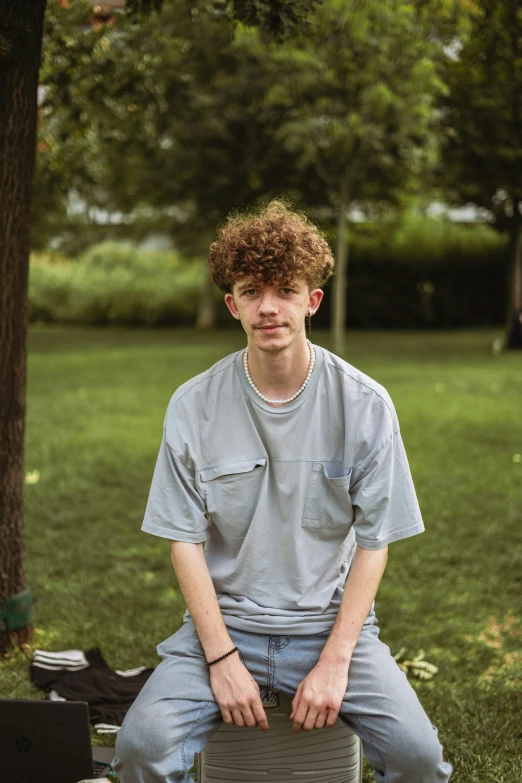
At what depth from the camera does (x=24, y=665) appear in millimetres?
3900

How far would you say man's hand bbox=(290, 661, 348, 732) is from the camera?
2.35 m

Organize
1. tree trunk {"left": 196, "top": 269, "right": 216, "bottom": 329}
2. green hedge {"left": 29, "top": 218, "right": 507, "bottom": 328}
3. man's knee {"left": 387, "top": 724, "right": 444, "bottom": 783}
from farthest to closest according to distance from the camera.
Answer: tree trunk {"left": 196, "top": 269, "right": 216, "bottom": 329} < green hedge {"left": 29, "top": 218, "right": 507, "bottom": 328} < man's knee {"left": 387, "top": 724, "right": 444, "bottom": 783}

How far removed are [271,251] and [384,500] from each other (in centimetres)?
72

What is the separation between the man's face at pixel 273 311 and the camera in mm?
2535

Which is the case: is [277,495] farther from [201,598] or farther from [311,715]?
[311,715]

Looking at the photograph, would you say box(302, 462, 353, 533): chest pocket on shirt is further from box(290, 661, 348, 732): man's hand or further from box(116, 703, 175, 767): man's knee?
box(116, 703, 175, 767): man's knee

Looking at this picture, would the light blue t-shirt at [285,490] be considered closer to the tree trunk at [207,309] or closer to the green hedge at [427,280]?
the green hedge at [427,280]

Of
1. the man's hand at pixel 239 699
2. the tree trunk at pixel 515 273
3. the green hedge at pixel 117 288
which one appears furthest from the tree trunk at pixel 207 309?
the man's hand at pixel 239 699

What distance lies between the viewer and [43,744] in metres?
2.70

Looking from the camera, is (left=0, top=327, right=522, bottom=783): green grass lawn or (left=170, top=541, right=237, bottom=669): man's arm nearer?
(left=170, top=541, right=237, bottom=669): man's arm

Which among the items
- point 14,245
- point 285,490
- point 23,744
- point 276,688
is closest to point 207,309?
point 14,245

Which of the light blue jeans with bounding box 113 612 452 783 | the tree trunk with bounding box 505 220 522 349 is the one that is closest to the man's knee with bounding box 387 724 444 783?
the light blue jeans with bounding box 113 612 452 783

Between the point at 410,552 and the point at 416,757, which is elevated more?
the point at 416,757

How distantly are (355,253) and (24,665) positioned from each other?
19.8 meters
